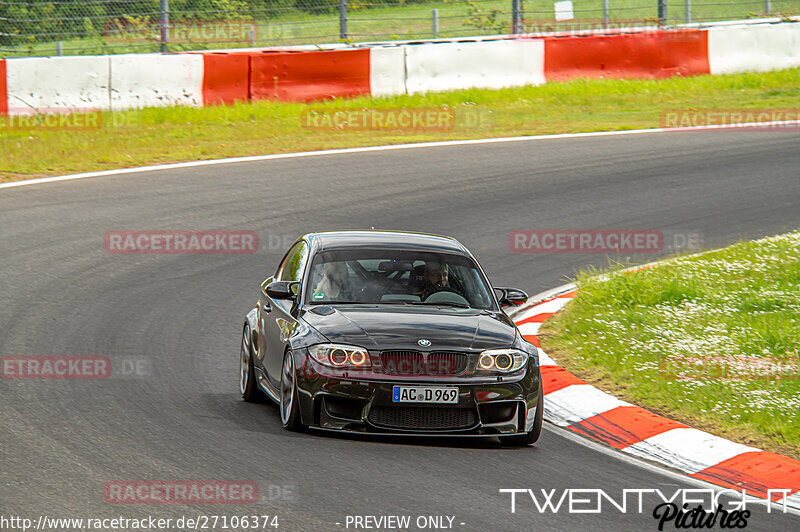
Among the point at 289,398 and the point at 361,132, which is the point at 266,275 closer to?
the point at 289,398

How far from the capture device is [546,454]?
7125mm

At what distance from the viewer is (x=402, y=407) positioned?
276 inches

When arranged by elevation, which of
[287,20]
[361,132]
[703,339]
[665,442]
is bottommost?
[665,442]

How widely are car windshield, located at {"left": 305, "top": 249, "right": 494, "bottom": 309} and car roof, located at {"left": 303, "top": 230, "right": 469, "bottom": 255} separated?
91 mm

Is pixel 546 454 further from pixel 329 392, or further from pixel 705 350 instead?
pixel 705 350

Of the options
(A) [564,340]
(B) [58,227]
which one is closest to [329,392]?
(A) [564,340]

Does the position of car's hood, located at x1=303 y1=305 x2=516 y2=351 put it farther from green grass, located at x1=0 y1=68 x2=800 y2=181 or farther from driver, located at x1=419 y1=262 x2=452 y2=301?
green grass, located at x1=0 y1=68 x2=800 y2=181

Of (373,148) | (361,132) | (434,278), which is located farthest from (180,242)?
(361,132)

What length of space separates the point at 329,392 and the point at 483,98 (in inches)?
610

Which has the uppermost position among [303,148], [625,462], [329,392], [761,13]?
[761,13]

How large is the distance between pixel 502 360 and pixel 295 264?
208 cm

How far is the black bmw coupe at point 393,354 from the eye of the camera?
7031 millimetres

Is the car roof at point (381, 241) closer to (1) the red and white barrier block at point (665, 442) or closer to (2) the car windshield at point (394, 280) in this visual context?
(2) the car windshield at point (394, 280)

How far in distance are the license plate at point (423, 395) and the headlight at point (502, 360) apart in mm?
275
